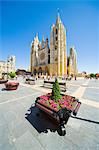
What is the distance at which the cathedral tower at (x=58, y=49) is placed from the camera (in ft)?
171

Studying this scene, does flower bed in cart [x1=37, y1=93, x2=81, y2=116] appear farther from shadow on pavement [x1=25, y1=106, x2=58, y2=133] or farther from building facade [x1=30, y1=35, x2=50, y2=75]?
building facade [x1=30, y1=35, x2=50, y2=75]

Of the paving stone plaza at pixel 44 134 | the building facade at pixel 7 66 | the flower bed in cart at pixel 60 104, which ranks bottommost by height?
the paving stone plaza at pixel 44 134

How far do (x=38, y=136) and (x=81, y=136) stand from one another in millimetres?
1293

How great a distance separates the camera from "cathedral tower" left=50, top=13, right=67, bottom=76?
171ft

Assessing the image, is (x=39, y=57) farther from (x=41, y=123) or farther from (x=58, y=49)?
(x=41, y=123)

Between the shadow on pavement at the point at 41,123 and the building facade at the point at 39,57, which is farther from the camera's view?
the building facade at the point at 39,57

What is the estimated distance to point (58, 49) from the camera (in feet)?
172

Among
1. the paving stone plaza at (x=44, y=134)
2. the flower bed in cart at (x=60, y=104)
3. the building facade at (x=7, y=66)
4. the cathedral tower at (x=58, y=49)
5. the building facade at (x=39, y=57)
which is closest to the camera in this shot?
the paving stone plaza at (x=44, y=134)

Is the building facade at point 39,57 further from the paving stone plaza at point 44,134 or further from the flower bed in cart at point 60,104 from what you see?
the paving stone plaza at point 44,134

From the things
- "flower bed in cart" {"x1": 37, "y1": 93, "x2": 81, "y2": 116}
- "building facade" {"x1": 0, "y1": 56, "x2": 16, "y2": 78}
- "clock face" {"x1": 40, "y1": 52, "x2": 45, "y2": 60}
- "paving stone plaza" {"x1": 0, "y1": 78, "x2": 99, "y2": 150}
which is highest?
"clock face" {"x1": 40, "y1": 52, "x2": 45, "y2": 60}

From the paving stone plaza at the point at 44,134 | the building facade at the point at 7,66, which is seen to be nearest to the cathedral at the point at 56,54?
the building facade at the point at 7,66

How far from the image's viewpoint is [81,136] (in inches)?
105

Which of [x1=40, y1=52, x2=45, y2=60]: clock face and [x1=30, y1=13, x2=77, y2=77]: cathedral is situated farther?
[x1=40, y1=52, x2=45, y2=60]: clock face

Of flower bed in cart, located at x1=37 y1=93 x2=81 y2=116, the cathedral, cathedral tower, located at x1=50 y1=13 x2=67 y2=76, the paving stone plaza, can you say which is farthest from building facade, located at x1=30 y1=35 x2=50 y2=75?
the paving stone plaza
